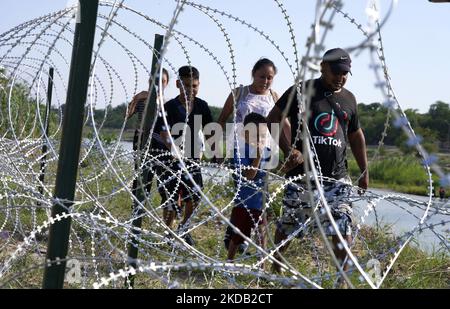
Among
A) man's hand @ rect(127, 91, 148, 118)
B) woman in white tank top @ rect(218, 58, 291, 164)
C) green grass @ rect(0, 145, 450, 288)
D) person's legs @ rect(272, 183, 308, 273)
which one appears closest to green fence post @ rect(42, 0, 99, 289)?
green grass @ rect(0, 145, 450, 288)

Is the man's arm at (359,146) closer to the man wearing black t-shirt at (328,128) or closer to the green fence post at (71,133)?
the man wearing black t-shirt at (328,128)

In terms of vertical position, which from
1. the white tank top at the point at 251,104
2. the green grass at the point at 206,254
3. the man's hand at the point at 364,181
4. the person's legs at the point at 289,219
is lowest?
the green grass at the point at 206,254

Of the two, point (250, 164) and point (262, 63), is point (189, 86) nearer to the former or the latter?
point (262, 63)

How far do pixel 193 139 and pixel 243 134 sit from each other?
2.80 feet

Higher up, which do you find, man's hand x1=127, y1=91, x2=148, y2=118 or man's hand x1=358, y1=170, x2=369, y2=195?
man's hand x1=127, y1=91, x2=148, y2=118

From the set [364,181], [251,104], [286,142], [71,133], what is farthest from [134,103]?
[71,133]

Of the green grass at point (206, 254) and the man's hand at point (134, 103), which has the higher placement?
the man's hand at point (134, 103)

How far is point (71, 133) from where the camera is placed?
7.26 feet

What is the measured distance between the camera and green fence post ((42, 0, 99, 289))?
2.19m

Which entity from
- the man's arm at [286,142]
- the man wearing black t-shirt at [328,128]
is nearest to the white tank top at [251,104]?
the man's arm at [286,142]

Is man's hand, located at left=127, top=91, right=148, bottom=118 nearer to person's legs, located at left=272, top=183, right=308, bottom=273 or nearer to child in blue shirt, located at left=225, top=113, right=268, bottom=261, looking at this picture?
child in blue shirt, located at left=225, top=113, right=268, bottom=261

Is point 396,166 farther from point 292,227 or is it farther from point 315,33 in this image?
point 315,33

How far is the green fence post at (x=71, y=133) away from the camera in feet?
A: 7.18
